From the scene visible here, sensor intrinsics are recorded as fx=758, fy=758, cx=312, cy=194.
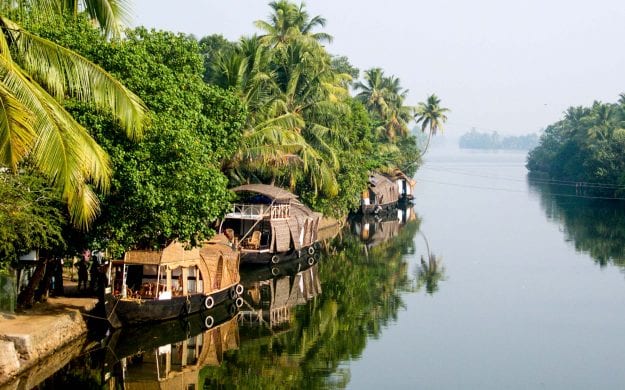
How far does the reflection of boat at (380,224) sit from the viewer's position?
37.6 meters

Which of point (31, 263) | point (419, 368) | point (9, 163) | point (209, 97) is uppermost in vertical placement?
point (209, 97)

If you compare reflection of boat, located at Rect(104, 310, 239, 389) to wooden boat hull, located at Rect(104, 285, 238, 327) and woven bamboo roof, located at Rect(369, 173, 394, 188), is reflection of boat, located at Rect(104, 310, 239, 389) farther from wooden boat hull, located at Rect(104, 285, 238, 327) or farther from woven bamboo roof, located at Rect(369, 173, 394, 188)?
woven bamboo roof, located at Rect(369, 173, 394, 188)

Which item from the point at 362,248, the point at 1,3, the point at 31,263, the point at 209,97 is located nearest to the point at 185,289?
the point at 31,263

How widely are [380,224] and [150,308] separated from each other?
88.7 feet

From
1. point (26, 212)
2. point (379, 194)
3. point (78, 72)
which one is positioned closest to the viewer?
point (78, 72)

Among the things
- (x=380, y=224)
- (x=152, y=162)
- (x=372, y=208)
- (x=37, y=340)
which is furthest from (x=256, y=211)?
(x=372, y=208)

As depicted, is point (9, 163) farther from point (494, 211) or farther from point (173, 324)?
point (494, 211)

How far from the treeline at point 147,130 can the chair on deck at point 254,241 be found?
8.68 ft

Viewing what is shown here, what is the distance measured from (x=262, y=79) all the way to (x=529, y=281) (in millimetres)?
12709

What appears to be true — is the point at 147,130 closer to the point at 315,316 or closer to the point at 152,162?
the point at 152,162

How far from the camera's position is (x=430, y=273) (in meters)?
27.6

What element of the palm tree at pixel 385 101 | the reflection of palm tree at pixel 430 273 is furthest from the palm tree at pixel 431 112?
the reflection of palm tree at pixel 430 273

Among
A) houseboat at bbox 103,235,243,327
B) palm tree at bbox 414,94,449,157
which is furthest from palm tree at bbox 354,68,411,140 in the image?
houseboat at bbox 103,235,243,327

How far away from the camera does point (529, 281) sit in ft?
85.9
